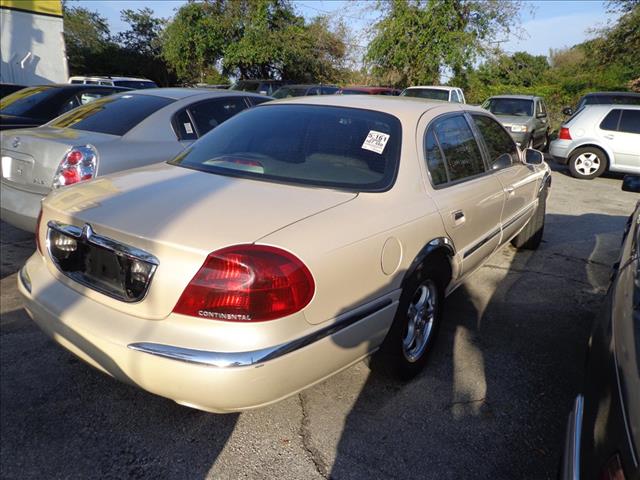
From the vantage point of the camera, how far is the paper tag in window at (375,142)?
2658 millimetres

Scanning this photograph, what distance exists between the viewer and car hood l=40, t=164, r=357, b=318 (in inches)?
74.5

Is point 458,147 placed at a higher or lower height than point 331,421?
higher

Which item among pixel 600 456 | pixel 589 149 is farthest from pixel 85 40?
pixel 600 456

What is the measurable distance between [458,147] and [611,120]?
846 cm

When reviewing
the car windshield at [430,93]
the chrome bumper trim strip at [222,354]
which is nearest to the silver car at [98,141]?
the chrome bumper trim strip at [222,354]

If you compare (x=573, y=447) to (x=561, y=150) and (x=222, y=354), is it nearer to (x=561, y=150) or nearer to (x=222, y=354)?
(x=222, y=354)

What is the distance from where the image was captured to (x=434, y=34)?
1830 centimetres

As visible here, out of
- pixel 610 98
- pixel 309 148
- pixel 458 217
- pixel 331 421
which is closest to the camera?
pixel 331 421

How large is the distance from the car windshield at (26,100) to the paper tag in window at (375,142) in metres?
5.20

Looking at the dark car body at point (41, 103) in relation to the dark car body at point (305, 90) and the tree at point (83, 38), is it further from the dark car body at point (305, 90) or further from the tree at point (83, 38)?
the tree at point (83, 38)

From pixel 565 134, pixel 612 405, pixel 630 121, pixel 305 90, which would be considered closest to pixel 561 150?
pixel 565 134

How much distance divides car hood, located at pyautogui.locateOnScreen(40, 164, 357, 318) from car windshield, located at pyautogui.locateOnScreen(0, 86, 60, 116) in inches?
176

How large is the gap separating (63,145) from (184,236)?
268 centimetres

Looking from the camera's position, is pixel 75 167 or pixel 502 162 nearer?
pixel 502 162
